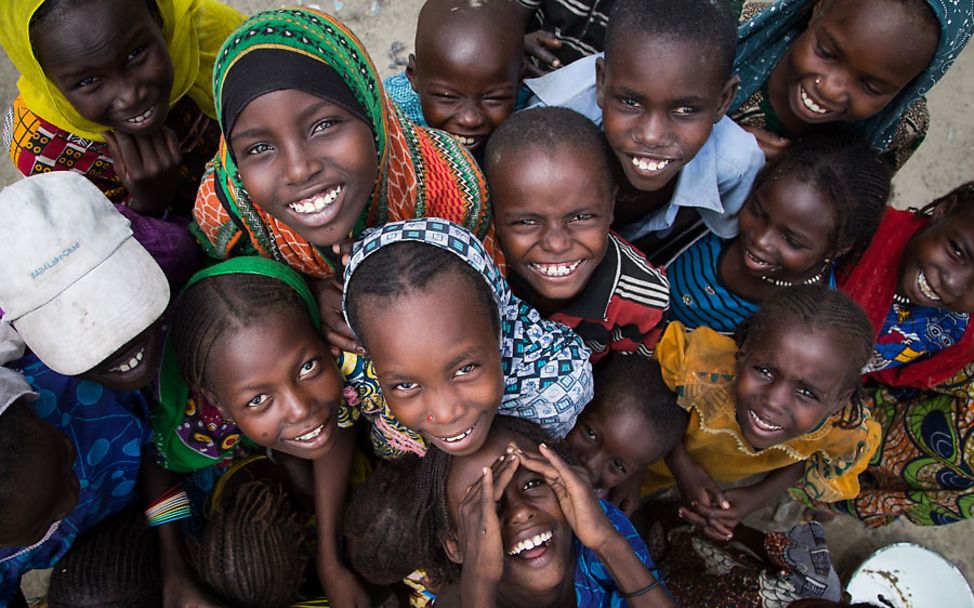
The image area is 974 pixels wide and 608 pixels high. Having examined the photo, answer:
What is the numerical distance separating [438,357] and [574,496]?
0.50m

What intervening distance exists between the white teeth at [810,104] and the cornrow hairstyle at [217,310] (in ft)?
4.66

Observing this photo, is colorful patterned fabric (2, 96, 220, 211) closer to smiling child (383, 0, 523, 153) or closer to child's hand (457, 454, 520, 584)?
smiling child (383, 0, 523, 153)

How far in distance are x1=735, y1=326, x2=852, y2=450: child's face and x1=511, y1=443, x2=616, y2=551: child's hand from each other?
1.63 ft

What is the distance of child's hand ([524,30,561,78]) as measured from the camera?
2.23 metres

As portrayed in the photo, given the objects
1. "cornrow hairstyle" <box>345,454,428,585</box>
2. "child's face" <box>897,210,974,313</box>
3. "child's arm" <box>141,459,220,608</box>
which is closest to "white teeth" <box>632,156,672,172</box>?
"child's face" <box>897,210,974,313</box>

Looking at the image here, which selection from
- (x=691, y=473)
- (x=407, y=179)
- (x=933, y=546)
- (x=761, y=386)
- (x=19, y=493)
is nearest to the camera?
(x=19, y=493)

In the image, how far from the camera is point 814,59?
5.60 feet

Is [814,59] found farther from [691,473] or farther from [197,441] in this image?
[197,441]

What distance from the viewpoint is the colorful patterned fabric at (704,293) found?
195 centimetres

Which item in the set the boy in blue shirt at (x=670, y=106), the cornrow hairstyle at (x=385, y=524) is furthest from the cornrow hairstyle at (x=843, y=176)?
the cornrow hairstyle at (x=385, y=524)

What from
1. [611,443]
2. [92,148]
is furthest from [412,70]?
[611,443]

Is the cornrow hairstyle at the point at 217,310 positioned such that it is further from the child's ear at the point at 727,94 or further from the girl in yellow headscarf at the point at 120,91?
the child's ear at the point at 727,94

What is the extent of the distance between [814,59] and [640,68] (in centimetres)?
50

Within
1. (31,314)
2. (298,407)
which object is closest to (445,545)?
(298,407)
